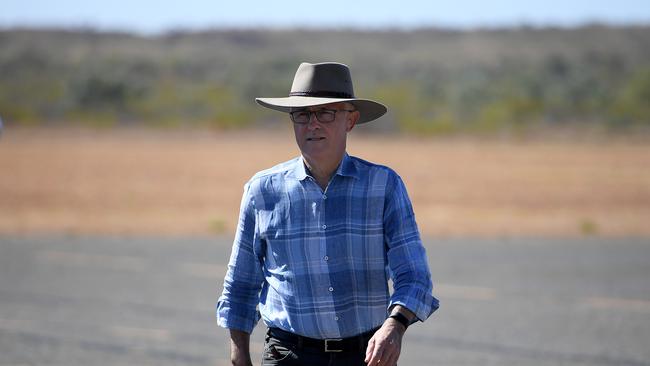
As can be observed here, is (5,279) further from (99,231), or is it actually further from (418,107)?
(418,107)

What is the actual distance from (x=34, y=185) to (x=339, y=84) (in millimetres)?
22334

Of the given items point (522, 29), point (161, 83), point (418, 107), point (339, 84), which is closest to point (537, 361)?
point (339, 84)

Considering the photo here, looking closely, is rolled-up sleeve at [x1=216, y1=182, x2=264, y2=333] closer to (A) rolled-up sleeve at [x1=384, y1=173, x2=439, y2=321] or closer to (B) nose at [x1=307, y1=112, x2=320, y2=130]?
(B) nose at [x1=307, y1=112, x2=320, y2=130]

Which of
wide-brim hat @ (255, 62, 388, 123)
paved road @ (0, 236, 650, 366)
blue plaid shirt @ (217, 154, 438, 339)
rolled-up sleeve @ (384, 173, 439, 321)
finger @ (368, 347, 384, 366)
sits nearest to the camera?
finger @ (368, 347, 384, 366)

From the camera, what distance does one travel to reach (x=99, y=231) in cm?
1859

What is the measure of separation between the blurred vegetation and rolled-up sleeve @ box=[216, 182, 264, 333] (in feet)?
130

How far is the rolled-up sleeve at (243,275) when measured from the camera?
4059 mm

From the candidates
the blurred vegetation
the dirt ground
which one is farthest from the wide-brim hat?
the blurred vegetation

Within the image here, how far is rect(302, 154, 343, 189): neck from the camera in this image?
3.98 m

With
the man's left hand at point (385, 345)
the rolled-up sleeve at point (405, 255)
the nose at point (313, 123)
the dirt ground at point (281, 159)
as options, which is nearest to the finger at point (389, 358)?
the man's left hand at point (385, 345)

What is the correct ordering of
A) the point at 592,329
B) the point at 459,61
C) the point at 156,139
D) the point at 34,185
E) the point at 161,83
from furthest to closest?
the point at 459,61
the point at 161,83
the point at 156,139
the point at 34,185
the point at 592,329

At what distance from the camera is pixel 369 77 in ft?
253

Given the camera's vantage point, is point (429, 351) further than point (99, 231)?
No

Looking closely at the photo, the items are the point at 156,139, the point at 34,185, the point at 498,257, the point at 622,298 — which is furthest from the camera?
the point at 156,139
